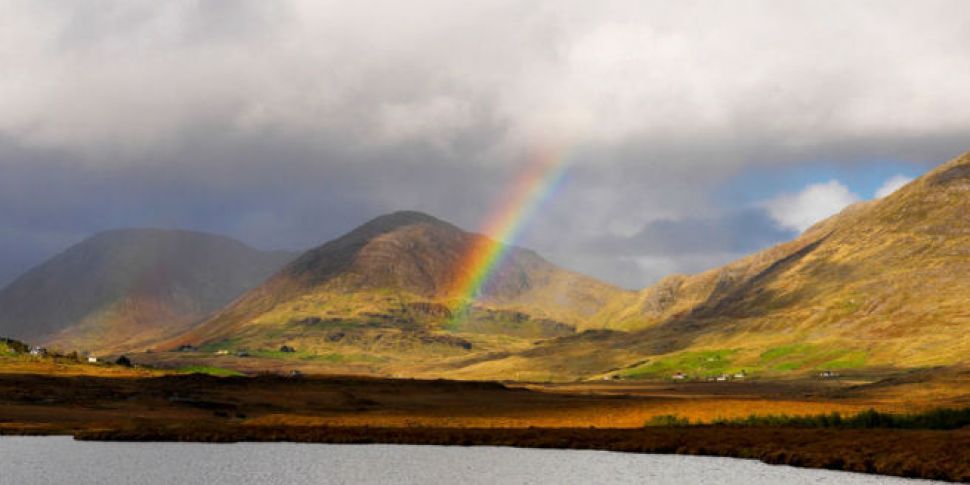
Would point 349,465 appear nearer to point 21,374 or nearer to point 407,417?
point 407,417

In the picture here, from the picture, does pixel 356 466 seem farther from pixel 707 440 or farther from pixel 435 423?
pixel 435 423

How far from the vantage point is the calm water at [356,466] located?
7494cm

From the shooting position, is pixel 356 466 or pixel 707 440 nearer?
pixel 356 466

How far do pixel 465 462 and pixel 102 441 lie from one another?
4226cm

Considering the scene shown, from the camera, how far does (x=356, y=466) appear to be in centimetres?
8425

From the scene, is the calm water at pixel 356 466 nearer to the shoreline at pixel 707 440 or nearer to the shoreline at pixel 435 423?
the shoreline at pixel 707 440

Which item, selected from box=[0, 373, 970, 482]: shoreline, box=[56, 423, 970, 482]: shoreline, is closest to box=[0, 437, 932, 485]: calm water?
box=[56, 423, 970, 482]: shoreline

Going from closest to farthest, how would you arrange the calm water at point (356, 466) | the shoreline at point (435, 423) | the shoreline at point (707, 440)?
the calm water at point (356, 466)
the shoreline at point (707, 440)
the shoreline at point (435, 423)

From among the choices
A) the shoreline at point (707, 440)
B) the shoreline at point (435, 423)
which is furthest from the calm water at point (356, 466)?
the shoreline at point (435, 423)

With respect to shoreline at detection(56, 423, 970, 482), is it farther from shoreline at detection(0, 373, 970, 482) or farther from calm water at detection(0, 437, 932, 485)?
calm water at detection(0, 437, 932, 485)

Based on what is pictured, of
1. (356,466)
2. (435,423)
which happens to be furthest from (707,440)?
(435,423)

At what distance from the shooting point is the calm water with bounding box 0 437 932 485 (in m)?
74.9

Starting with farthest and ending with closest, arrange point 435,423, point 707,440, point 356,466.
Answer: point 435,423, point 707,440, point 356,466

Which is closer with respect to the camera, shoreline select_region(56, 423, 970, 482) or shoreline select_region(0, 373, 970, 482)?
shoreline select_region(56, 423, 970, 482)
